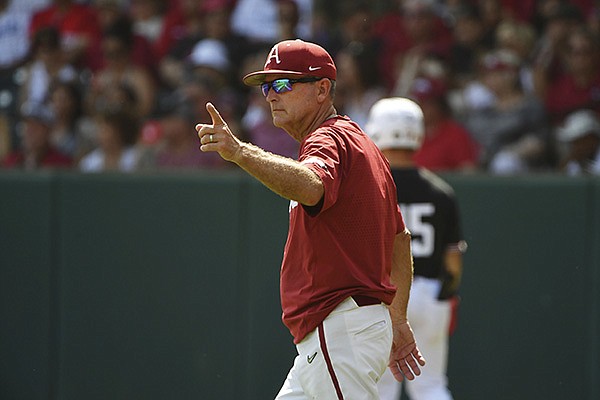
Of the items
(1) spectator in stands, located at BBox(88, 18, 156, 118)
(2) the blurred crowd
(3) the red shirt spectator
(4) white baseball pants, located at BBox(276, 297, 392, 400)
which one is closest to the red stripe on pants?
(4) white baseball pants, located at BBox(276, 297, 392, 400)

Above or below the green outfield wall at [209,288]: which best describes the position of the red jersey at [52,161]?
above

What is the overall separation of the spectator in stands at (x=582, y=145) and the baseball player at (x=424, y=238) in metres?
1.75

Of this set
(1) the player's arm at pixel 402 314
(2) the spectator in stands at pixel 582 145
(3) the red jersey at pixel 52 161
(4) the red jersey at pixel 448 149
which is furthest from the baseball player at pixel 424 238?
(3) the red jersey at pixel 52 161

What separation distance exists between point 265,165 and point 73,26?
7352 mm

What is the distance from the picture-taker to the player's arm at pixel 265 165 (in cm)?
351

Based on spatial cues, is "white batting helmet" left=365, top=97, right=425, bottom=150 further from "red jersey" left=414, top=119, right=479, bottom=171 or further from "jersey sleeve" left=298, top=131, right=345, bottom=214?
"jersey sleeve" left=298, top=131, right=345, bottom=214

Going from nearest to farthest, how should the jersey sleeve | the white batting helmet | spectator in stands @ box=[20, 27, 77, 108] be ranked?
the jersey sleeve, the white batting helmet, spectator in stands @ box=[20, 27, 77, 108]

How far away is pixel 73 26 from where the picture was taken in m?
10.4

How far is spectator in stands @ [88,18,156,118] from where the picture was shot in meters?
9.58

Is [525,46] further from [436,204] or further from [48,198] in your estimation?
[48,198]

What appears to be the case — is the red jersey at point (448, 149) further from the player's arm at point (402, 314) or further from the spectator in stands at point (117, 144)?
the player's arm at point (402, 314)

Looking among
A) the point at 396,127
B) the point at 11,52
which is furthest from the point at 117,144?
the point at 396,127

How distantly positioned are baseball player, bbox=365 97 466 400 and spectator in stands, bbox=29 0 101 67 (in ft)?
15.6

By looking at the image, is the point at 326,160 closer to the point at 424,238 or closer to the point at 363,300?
the point at 363,300
